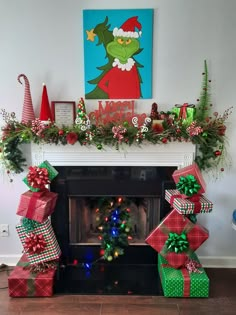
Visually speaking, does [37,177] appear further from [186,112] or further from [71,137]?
[186,112]

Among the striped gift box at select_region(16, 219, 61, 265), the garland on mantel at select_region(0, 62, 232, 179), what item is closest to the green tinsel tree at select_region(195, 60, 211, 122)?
the garland on mantel at select_region(0, 62, 232, 179)

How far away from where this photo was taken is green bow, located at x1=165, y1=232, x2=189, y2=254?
7.23 ft

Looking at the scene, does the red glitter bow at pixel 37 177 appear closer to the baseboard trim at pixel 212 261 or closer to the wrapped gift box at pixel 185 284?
the baseboard trim at pixel 212 261

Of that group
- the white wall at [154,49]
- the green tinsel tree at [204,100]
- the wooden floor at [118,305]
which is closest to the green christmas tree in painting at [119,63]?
the white wall at [154,49]

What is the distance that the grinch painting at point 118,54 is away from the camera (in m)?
2.31

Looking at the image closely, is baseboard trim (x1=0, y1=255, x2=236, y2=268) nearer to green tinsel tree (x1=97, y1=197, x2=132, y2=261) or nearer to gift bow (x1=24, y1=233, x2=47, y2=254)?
gift bow (x1=24, y1=233, x2=47, y2=254)

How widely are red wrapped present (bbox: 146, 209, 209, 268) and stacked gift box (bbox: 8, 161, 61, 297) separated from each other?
0.78 meters

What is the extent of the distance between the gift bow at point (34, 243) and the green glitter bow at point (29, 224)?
0.05 m

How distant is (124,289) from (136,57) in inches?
71.2

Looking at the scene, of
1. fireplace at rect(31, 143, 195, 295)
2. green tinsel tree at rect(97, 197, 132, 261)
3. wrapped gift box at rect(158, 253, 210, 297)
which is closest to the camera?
wrapped gift box at rect(158, 253, 210, 297)

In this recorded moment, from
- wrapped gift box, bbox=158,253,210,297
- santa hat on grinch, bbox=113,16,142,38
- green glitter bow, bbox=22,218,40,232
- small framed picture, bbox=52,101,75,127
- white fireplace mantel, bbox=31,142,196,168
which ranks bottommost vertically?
wrapped gift box, bbox=158,253,210,297

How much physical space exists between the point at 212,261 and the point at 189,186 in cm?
97

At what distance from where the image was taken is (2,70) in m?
2.41

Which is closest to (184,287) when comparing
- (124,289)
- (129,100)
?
(124,289)
